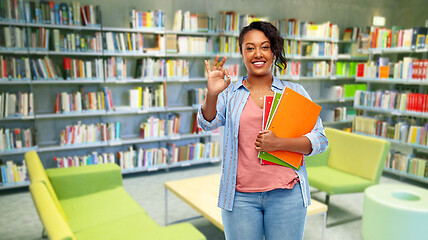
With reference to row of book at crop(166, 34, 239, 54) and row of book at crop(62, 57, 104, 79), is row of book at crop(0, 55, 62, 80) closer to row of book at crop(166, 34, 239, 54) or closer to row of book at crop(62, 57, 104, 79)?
row of book at crop(62, 57, 104, 79)

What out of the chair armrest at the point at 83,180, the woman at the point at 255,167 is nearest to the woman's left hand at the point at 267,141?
the woman at the point at 255,167

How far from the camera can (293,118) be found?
1161mm

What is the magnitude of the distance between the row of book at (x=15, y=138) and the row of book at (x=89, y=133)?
359 millimetres

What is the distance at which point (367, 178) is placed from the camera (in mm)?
3299

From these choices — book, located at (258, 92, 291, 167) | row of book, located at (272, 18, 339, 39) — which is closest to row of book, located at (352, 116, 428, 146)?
row of book, located at (272, 18, 339, 39)

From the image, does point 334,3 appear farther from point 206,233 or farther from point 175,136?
point 206,233

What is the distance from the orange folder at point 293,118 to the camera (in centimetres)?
113

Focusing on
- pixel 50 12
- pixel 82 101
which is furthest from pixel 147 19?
pixel 82 101

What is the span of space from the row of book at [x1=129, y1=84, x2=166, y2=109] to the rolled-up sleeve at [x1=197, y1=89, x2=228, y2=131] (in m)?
3.33

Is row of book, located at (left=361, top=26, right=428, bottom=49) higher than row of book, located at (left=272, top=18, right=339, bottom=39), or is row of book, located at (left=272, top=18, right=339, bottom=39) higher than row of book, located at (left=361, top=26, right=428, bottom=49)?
row of book, located at (left=272, top=18, right=339, bottom=39)

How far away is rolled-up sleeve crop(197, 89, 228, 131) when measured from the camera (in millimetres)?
1216

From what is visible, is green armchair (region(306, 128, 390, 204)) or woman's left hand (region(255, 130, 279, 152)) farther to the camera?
green armchair (region(306, 128, 390, 204))

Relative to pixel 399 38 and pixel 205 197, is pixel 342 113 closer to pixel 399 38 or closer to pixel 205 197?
pixel 399 38

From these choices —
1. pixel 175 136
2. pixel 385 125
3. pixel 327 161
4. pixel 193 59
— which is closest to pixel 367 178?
pixel 327 161
